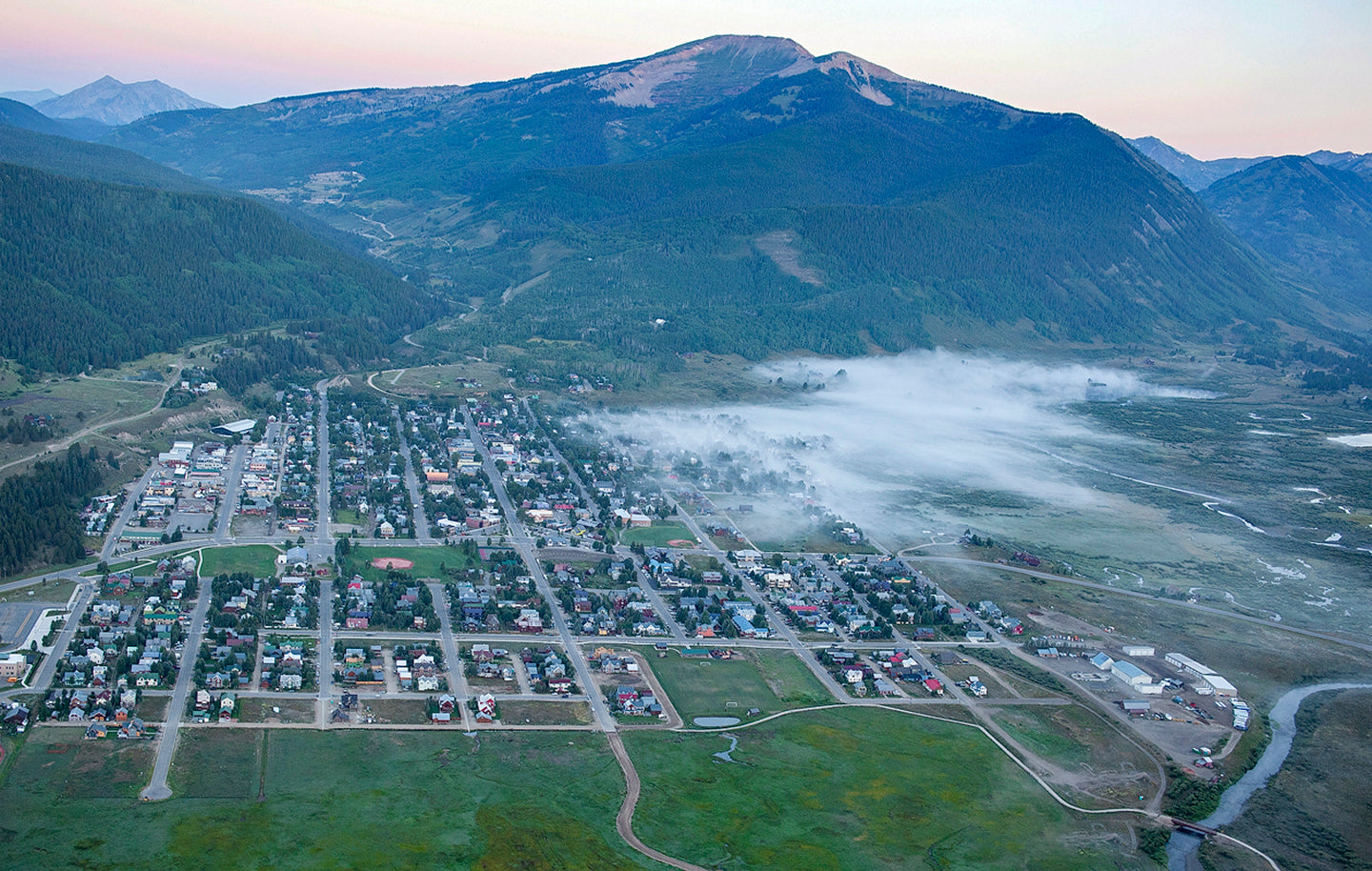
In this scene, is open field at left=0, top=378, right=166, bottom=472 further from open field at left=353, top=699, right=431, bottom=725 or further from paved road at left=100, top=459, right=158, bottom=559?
open field at left=353, top=699, right=431, bottom=725

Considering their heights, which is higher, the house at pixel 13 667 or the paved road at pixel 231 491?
the house at pixel 13 667

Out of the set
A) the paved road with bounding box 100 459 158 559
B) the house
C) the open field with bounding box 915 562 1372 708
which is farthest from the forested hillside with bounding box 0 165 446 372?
the open field with bounding box 915 562 1372 708

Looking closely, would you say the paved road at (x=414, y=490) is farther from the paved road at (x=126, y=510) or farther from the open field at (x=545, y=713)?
the open field at (x=545, y=713)

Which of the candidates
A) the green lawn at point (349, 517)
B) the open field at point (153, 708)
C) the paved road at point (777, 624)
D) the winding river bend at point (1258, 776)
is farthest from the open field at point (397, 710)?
the winding river bend at point (1258, 776)

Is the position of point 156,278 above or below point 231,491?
above

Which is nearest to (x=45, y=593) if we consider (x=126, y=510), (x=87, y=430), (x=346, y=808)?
(x=126, y=510)

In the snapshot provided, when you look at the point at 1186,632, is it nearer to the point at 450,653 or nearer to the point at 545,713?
the point at 545,713

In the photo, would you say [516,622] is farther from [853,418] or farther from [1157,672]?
[853,418]
